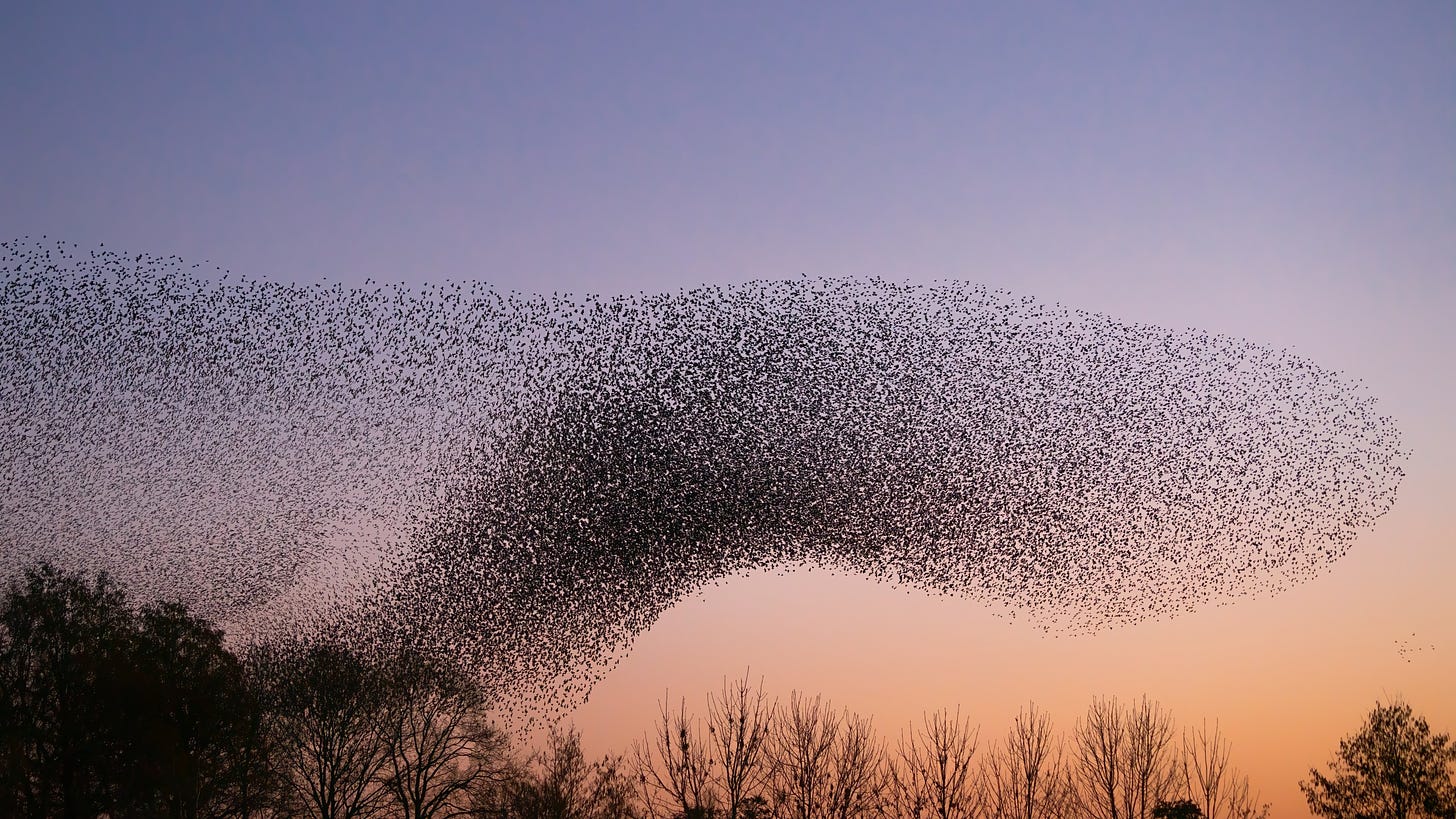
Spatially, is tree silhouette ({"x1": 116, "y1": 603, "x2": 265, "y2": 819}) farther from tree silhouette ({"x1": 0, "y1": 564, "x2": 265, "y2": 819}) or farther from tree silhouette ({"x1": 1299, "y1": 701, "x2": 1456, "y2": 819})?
tree silhouette ({"x1": 1299, "y1": 701, "x2": 1456, "y2": 819})

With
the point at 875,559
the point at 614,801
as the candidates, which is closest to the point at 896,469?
the point at 875,559

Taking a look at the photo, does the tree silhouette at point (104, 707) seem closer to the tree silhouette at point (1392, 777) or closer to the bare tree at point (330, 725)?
the bare tree at point (330, 725)

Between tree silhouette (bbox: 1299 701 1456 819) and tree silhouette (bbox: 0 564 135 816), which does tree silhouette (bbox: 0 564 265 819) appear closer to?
tree silhouette (bbox: 0 564 135 816)

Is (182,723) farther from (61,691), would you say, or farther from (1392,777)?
(1392,777)

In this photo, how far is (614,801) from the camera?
135 feet

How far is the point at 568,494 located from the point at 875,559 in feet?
29.5

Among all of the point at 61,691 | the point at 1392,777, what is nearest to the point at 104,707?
the point at 61,691

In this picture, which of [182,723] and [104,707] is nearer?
[104,707]

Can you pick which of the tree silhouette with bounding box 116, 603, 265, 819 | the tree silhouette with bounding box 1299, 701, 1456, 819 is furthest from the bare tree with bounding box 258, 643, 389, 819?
the tree silhouette with bounding box 1299, 701, 1456, 819

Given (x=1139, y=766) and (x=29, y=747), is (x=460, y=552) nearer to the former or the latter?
(x=29, y=747)

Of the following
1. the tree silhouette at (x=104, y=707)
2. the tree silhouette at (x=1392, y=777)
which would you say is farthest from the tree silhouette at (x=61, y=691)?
the tree silhouette at (x=1392, y=777)

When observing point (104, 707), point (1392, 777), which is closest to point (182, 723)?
point (104, 707)

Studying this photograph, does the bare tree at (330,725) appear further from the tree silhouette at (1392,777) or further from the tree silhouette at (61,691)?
the tree silhouette at (1392,777)

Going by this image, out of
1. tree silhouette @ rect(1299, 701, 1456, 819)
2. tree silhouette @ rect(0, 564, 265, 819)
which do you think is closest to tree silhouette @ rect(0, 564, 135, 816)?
tree silhouette @ rect(0, 564, 265, 819)
